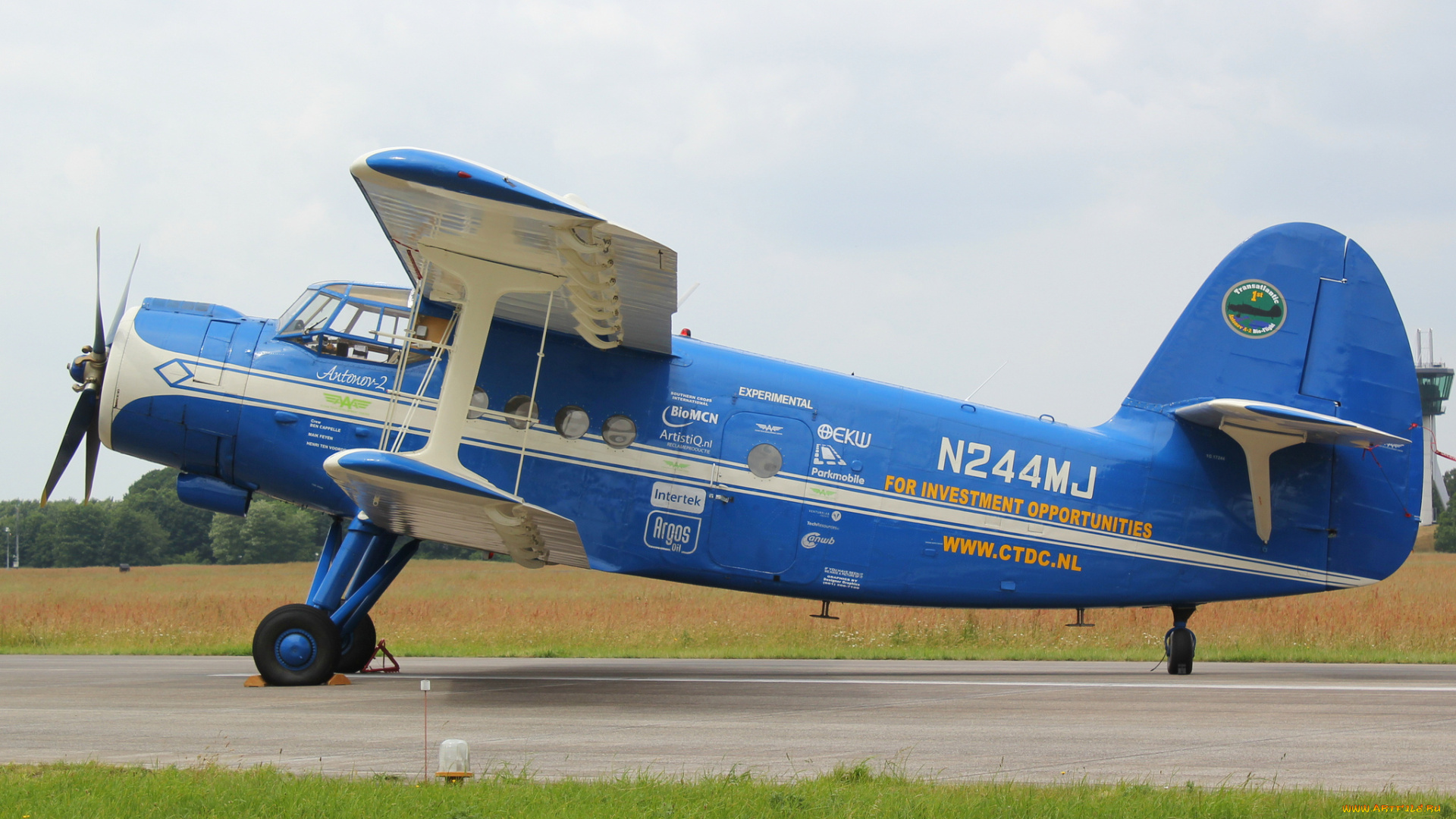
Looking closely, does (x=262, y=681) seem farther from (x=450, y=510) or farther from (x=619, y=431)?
(x=619, y=431)

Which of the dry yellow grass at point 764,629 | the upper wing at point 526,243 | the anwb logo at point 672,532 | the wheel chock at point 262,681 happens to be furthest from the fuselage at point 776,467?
the dry yellow grass at point 764,629

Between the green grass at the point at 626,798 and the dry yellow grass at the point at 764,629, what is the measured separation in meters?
10.1

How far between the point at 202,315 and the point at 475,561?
4971 cm

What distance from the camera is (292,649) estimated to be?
369 inches

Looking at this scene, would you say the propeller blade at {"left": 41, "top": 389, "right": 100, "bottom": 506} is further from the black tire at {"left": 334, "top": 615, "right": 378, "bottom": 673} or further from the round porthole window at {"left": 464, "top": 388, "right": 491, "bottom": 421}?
the round porthole window at {"left": 464, "top": 388, "right": 491, "bottom": 421}

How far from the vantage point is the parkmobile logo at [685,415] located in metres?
10.1

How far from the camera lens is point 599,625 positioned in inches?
713

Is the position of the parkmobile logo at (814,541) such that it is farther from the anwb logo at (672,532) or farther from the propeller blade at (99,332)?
the propeller blade at (99,332)

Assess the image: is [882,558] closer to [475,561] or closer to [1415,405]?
[1415,405]

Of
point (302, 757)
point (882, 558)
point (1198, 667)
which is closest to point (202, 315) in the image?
point (302, 757)

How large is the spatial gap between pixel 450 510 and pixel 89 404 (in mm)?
4369

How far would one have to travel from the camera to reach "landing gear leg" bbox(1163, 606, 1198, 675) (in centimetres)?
1115

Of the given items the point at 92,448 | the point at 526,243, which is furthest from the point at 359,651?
the point at 526,243

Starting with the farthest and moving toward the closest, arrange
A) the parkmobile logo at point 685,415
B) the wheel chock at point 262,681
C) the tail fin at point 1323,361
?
the tail fin at point 1323,361 < the parkmobile logo at point 685,415 < the wheel chock at point 262,681
